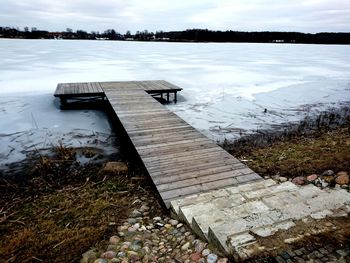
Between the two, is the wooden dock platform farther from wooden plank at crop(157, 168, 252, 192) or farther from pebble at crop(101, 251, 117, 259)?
pebble at crop(101, 251, 117, 259)

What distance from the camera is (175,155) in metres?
4.86

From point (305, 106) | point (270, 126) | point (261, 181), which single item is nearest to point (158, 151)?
point (261, 181)

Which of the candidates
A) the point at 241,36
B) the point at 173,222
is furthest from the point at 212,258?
the point at 241,36

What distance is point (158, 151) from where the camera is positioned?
5.03 metres

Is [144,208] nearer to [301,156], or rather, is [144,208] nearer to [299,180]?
[299,180]

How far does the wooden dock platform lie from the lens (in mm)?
4043

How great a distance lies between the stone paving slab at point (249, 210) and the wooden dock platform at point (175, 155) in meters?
0.42

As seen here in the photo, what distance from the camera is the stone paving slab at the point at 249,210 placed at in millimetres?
→ 2346

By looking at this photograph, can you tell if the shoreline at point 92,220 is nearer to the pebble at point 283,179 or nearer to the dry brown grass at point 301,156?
the pebble at point 283,179

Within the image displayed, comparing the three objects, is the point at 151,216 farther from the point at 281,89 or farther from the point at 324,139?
the point at 281,89

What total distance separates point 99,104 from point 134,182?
6.20 meters

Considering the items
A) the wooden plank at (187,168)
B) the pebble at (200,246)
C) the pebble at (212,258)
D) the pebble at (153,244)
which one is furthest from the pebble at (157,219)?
the pebble at (212,258)

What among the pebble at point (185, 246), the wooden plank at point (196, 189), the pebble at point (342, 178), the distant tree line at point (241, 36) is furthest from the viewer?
the distant tree line at point (241, 36)

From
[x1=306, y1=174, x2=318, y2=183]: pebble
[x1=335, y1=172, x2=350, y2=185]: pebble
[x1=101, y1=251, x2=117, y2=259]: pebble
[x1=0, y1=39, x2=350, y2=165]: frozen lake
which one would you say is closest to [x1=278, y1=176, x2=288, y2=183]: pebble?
[x1=306, y1=174, x2=318, y2=183]: pebble
